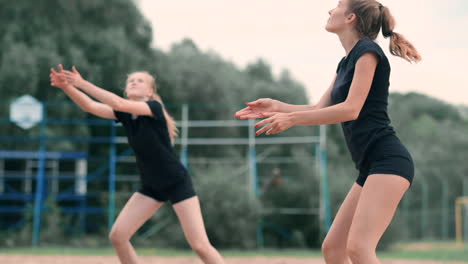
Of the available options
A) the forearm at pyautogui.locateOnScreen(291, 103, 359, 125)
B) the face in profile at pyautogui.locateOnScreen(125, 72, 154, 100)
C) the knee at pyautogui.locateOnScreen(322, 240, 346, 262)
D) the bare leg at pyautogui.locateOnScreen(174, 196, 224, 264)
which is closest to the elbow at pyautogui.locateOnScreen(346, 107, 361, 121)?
the forearm at pyautogui.locateOnScreen(291, 103, 359, 125)

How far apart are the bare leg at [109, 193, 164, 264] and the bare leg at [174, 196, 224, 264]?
30cm

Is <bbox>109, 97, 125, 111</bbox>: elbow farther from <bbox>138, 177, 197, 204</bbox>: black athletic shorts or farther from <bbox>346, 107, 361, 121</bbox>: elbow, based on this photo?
<bbox>346, 107, 361, 121</bbox>: elbow

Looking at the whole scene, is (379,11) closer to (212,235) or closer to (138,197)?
(138,197)

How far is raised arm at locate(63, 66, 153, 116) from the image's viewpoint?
14.7ft

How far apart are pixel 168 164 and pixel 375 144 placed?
2250 mm

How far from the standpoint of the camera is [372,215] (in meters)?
3.35

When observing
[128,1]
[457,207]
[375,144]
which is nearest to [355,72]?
[375,144]

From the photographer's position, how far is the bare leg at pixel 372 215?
10.9 feet

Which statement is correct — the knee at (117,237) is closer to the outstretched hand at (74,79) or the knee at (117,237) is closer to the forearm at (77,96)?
the forearm at (77,96)

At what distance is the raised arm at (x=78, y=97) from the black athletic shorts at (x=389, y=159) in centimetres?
255

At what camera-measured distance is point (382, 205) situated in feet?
11.0

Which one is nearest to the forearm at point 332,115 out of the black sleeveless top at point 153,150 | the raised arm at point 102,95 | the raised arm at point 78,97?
the raised arm at point 102,95

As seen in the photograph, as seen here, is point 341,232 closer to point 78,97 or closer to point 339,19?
point 339,19

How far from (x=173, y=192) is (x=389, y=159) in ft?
7.43
